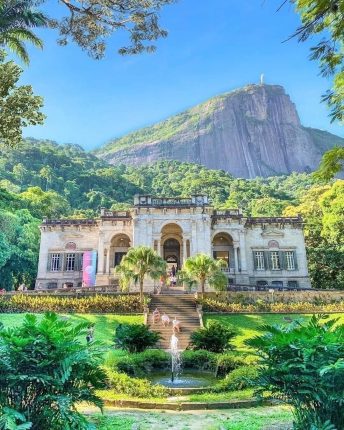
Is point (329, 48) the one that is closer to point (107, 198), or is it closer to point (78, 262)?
point (78, 262)

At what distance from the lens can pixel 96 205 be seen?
2537 inches

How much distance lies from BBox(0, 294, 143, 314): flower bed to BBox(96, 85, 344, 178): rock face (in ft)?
360

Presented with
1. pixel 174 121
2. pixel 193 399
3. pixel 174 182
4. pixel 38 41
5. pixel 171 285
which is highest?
pixel 174 121

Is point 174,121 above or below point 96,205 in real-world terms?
above

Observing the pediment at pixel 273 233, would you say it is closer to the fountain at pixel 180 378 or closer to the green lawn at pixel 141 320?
the green lawn at pixel 141 320

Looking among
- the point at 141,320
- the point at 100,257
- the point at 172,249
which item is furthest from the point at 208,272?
the point at 172,249

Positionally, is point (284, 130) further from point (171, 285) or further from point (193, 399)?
point (193, 399)

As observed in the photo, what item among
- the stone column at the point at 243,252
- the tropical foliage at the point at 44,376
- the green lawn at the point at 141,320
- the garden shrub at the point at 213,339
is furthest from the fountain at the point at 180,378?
the stone column at the point at 243,252

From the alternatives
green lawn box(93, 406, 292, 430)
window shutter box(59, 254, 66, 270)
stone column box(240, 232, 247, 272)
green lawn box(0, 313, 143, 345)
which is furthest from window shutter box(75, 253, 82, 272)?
green lawn box(93, 406, 292, 430)

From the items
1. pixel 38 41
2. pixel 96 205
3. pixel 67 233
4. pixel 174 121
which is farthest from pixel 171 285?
pixel 174 121

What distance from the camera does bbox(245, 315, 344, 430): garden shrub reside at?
4.67 metres

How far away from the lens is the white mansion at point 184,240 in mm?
34000

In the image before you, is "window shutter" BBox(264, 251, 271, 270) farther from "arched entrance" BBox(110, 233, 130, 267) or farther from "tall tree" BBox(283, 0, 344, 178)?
"tall tree" BBox(283, 0, 344, 178)

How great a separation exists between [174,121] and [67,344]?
165133 mm
